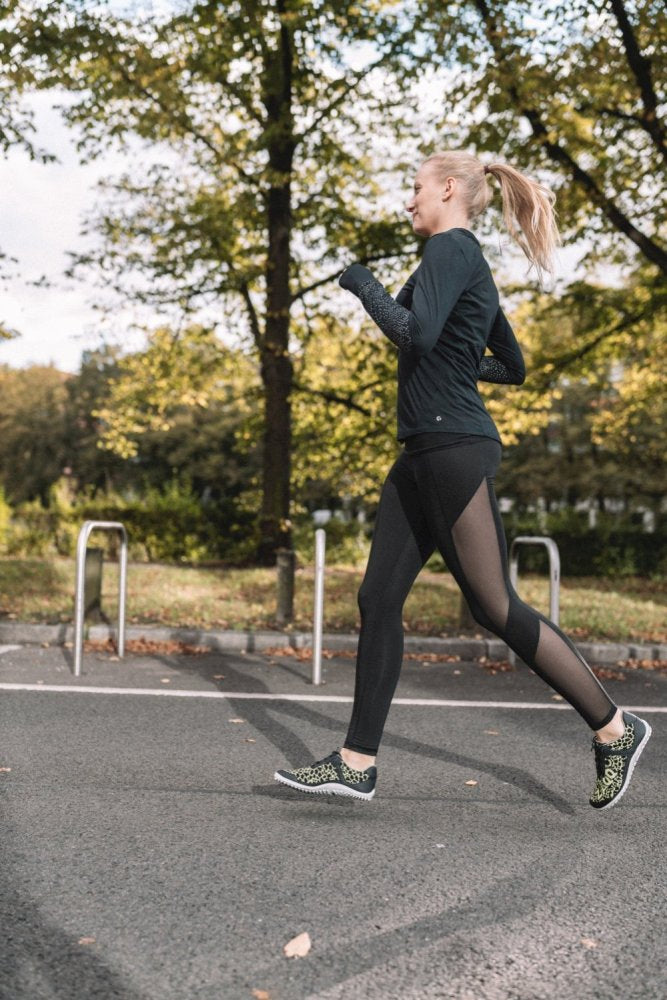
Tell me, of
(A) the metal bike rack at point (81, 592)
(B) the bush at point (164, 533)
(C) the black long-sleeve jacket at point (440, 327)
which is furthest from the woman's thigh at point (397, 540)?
(B) the bush at point (164, 533)

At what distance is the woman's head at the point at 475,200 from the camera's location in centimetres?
355

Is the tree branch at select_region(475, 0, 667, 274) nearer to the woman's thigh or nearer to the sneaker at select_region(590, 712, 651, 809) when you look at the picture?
the woman's thigh

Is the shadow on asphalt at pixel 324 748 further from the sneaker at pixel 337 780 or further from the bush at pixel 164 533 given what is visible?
the bush at pixel 164 533

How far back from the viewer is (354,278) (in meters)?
3.36

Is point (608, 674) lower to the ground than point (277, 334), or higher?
lower

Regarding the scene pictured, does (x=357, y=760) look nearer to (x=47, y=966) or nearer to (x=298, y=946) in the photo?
(x=298, y=946)

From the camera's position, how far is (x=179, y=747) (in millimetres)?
4691

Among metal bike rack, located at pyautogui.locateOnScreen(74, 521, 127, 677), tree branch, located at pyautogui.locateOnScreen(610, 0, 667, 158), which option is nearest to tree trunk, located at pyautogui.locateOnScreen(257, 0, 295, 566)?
tree branch, located at pyautogui.locateOnScreen(610, 0, 667, 158)

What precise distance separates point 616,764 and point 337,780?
0.94m

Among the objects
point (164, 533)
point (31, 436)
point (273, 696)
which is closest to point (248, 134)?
point (164, 533)

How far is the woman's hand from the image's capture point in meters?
3.35

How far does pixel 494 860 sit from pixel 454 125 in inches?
494

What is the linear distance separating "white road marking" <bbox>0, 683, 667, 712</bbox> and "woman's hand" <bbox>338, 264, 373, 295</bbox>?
3.27m

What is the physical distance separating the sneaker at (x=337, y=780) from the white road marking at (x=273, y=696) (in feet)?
7.97
